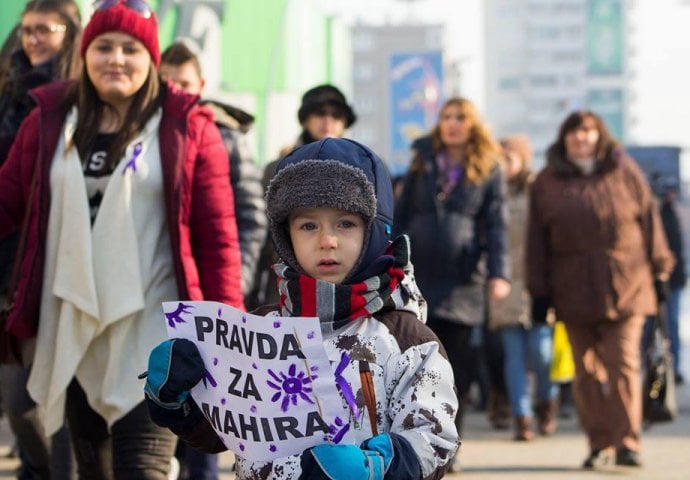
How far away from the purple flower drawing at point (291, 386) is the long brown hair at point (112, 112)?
77.8 inches

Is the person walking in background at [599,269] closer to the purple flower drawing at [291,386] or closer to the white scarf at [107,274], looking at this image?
the white scarf at [107,274]

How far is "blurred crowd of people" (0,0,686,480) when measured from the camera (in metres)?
5.54

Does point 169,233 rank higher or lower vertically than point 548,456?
higher

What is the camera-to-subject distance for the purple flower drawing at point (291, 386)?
373 centimetres

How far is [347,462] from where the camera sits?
3.55 metres

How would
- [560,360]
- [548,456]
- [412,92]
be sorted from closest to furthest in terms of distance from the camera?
[548,456] < [560,360] < [412,92]

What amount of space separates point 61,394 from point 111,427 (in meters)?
0.22

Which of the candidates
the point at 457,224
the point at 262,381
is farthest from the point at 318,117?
the point at 262,381

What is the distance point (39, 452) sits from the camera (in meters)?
6.89

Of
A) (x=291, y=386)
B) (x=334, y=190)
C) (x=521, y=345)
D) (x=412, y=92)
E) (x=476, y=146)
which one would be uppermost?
(x=412, y=92)

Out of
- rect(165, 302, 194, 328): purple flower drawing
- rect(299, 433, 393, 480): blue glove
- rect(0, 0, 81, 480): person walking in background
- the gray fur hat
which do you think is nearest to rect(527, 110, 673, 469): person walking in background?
rect(0, 0, 81, 480): person walking in background

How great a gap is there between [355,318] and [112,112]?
80.6 inches

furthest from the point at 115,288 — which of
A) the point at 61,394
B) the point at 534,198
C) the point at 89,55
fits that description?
the point at 534,198

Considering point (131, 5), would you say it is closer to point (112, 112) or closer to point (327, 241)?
point (112, 112)
